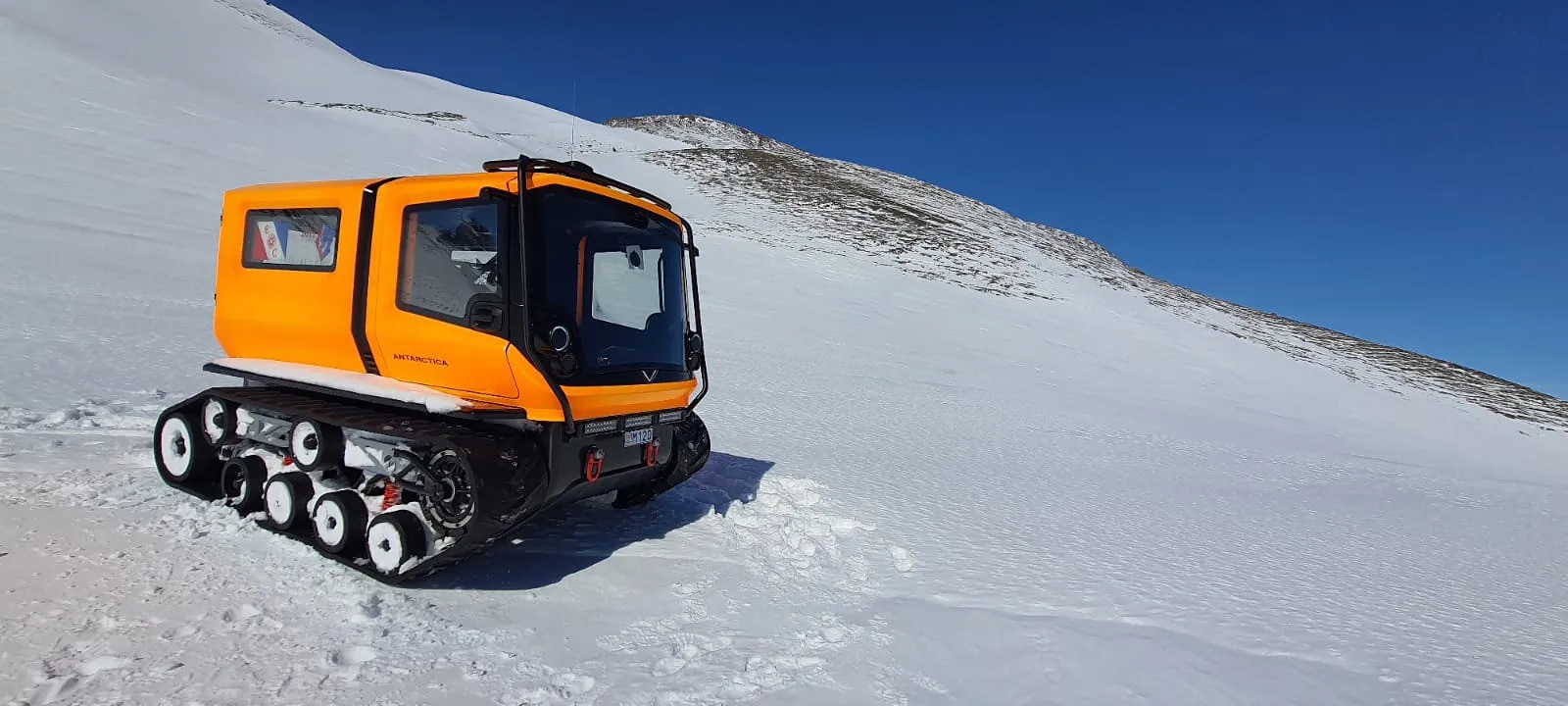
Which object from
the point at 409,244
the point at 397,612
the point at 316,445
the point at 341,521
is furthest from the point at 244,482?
the point at 409,244

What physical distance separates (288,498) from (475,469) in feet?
5.31

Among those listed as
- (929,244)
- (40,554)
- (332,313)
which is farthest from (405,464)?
(929,244)

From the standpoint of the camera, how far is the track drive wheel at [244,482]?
17.9 feet

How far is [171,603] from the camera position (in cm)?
410

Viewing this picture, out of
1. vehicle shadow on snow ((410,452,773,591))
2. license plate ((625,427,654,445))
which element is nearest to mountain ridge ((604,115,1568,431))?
vehicle shadow on snow ((410,452,773,591))

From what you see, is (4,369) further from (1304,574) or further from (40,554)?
(1304,574)

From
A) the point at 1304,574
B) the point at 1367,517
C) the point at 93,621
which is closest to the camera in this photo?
the point at 93,621

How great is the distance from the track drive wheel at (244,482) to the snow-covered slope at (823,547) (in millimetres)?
167

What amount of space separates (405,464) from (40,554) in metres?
1.88

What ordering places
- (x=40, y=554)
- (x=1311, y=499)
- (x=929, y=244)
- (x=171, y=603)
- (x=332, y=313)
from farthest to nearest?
(x=929, y=244) → (x=1311, y=499) → (x=332, y=313) → (x=40, y=554) → (x=171, y=603)

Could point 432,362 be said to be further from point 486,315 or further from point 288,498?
point 288,498

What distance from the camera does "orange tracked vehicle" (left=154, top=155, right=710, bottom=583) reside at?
467 cm

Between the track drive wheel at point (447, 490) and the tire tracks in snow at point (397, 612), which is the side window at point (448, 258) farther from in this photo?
the tire tracks in snow at point (397, 612)

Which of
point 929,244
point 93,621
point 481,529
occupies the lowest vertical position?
point 93,621
